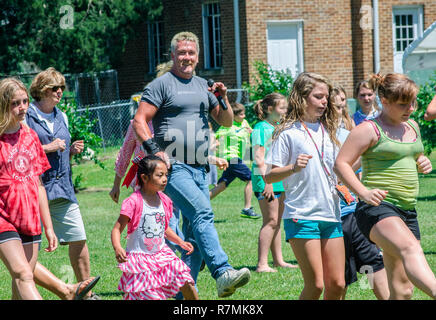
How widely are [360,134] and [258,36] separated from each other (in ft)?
64.3

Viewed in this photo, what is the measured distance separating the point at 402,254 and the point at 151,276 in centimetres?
183

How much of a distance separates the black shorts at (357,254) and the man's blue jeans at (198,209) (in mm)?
949

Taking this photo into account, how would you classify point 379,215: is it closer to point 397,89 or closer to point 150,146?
point 397,89

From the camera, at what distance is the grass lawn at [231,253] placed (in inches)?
278

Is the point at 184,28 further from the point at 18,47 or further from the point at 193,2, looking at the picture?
the point at 18,47

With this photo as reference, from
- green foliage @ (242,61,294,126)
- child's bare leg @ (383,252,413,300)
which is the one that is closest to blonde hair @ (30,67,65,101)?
child's bare leg @ (383,252,413,300)

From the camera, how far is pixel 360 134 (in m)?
5.07

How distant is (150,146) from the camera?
6047 millimetres

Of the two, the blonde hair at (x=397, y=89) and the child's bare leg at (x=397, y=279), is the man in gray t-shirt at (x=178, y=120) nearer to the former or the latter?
the blonde hair at (x=397, y=89)

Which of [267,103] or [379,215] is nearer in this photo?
[379,215]

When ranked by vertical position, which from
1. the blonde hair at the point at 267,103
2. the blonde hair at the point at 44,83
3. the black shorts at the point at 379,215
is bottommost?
the black shorts at the point at 379,215

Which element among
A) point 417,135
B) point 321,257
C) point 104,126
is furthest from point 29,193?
point 104,126

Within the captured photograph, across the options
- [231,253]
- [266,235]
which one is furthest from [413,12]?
[266,235]
